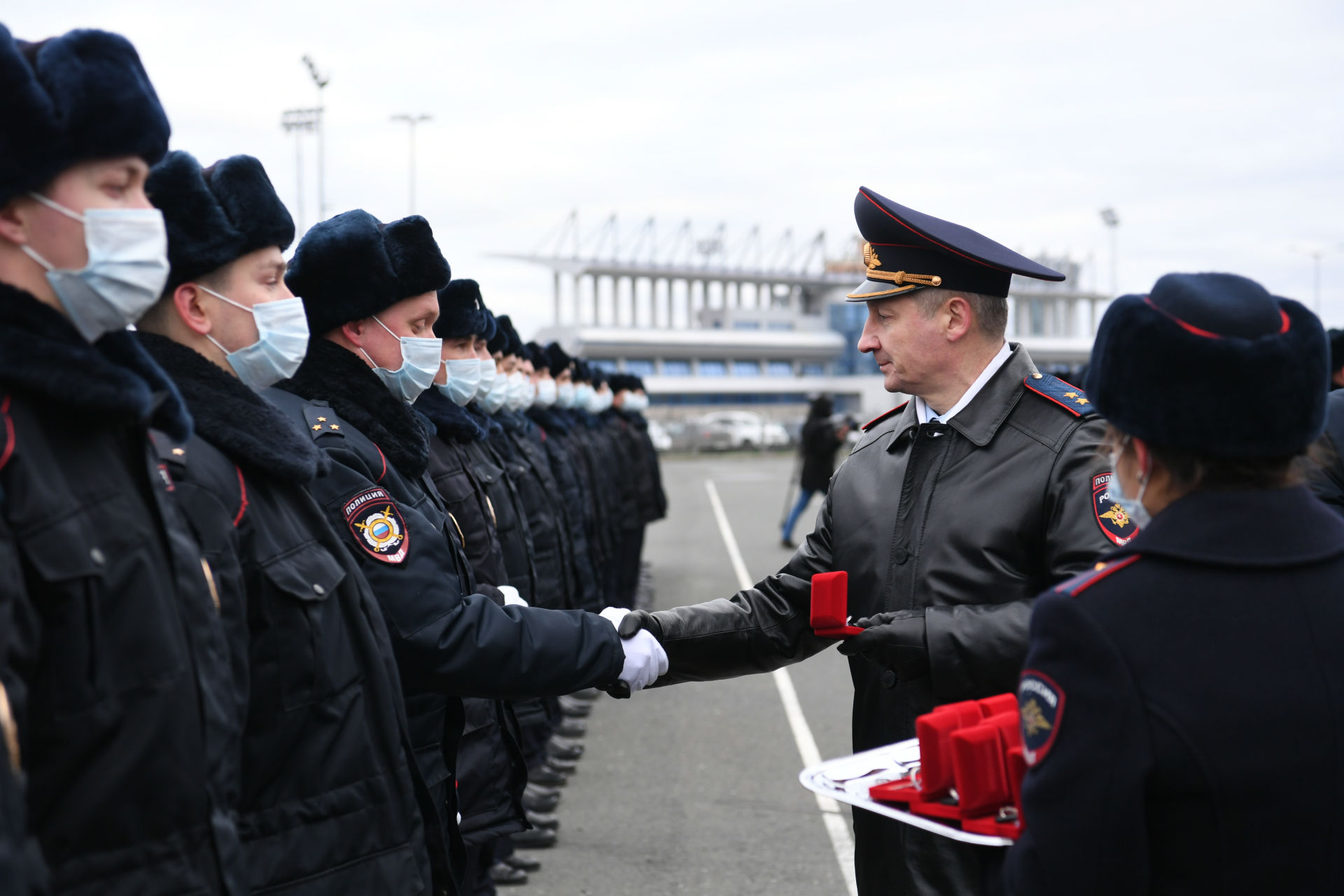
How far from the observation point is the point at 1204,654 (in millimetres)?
1558

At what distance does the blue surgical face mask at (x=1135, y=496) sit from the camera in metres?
1.75

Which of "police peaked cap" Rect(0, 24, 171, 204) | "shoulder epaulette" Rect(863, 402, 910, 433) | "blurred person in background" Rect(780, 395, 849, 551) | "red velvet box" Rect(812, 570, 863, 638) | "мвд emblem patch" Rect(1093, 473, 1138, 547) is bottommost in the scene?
"blurred person in background" Rect(780, 395, 849, 551)

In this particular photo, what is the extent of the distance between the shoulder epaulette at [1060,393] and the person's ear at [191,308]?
1926mm

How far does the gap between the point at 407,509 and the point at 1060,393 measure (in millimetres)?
1635

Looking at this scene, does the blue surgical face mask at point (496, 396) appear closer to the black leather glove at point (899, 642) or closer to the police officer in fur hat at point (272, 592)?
the police officer in fur hat at point (272, 592)

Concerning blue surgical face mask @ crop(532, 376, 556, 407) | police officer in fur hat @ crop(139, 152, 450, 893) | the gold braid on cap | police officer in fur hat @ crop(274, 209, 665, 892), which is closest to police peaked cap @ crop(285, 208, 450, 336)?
police officer in fur hat @ crop(274, 209, 665, 892)

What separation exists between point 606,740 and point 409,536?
4.84 metres

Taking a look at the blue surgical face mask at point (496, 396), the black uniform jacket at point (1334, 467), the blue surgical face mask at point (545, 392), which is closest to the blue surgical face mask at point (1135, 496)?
the black uniform jacket at point (1334, 467)

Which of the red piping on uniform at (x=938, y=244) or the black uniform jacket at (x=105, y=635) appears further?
the red piping on uniform at (x=938, y=244)

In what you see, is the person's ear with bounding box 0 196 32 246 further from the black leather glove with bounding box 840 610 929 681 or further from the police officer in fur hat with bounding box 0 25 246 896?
the black leather glove with bounding box 840 610 929 681

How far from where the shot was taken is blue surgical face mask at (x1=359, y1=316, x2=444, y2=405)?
11.7ft

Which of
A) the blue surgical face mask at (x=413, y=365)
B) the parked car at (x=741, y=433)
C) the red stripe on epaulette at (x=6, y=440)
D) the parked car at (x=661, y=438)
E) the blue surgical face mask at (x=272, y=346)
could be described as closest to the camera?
the red stripe on epaulette at (x=6, y=440)

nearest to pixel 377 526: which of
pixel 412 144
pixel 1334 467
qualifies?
pixel 1334 467

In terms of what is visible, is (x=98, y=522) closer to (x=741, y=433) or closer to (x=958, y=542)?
(x=958, y=542)
